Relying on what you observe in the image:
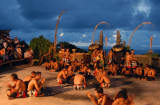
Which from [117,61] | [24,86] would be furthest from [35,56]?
[24,86]

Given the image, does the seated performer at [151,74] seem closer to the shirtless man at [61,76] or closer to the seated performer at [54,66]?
the shirtless man at [61,76]

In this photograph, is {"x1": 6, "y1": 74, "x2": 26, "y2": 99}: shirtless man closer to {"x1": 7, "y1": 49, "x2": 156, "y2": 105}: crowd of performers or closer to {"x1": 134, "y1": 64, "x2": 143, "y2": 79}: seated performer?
{"x1": 7, "y1": 49, "x2": 156, "y2": 105}: crowd of performers

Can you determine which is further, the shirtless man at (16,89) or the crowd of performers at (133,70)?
the crowd of performers at (133,70)

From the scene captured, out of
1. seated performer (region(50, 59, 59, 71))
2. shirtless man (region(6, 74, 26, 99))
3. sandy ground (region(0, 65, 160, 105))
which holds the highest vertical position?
seated performer (region(50, 59, 59, 71))

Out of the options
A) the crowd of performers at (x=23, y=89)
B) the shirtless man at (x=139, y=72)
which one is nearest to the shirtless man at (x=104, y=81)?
the crowd of performers at (x=23, y=89)

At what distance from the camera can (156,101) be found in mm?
7203

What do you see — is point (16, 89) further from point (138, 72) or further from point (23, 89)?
point (138, 72)

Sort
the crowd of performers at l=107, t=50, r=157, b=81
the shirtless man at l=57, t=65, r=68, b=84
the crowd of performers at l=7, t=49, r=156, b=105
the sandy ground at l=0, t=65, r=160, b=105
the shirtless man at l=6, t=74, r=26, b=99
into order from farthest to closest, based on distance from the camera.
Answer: the crowd of performers at l=107, t=50, r=157, b=81 → the shirtless man at l=57, t=65, r=68, b=84 → the shirtless man at l=6, t=74, r=26, b=99 → the sandy ground at l=0, t=65, r=160, b=105 → the crowd of performers at l=7, t=49, r=156, b=105

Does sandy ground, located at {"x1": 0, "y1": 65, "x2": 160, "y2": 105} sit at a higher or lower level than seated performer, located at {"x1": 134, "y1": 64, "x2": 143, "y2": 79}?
lower

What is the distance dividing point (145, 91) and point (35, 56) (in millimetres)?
12905

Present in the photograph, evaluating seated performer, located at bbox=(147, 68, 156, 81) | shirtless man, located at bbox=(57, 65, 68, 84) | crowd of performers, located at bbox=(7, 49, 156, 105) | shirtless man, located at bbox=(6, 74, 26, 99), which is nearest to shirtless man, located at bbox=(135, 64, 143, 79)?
crowd of performers, located at bbox=(7, 49, 156, 105)

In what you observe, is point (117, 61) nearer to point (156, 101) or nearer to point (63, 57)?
point (63, 57)

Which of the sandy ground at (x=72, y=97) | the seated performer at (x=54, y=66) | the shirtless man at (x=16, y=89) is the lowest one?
the sandy ground at (x=72, y=97)

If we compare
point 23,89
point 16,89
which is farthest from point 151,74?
point 16,89
